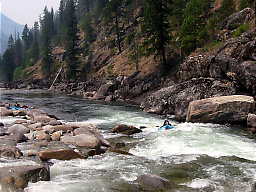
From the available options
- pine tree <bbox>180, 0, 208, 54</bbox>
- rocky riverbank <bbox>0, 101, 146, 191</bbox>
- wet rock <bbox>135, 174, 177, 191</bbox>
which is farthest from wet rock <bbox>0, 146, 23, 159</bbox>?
pine tree <bbox>180, 0, 208, 54</bbox>

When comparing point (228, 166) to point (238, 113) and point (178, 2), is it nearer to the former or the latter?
point (238, 113)

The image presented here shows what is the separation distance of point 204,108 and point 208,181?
8.97 meters

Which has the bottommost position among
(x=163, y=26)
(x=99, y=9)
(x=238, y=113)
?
(x=238, y=113)

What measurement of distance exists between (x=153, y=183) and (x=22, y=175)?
3.36m

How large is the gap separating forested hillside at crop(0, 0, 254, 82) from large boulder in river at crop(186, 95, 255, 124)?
8.27 m

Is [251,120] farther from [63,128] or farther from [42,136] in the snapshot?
[42,136]

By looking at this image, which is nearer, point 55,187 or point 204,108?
point 55,187

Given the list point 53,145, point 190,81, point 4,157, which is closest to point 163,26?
point 190,81

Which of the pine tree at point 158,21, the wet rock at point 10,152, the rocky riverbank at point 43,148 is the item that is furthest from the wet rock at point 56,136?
the pine tree at point 158,21

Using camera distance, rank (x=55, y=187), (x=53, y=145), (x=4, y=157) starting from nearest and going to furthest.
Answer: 1. (x=55, y=187)
2. (x=4, y=157)
3. (x=53, y=145)

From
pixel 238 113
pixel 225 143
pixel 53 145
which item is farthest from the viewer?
pixel 238 113

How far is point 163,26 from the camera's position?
2867cm

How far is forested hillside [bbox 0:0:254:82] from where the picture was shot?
2478cm

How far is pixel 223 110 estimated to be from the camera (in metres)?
13.6
